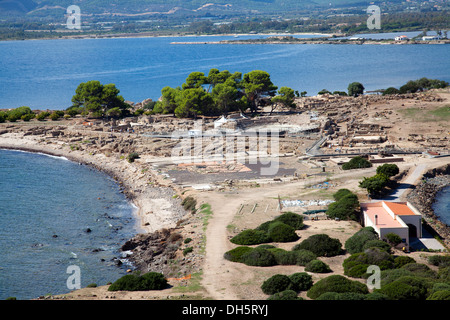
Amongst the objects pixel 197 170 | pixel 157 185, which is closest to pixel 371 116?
pixel 197 170

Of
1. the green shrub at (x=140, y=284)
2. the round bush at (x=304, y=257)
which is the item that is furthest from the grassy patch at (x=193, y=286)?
the round bush at (x=304, y=257)

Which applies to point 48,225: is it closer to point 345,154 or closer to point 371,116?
point 345,154

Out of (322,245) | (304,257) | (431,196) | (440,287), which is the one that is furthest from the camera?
(431,196)

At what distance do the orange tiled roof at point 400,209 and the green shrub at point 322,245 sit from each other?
251 inches

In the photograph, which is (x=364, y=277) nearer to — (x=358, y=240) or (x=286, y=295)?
(x=286, y=295)

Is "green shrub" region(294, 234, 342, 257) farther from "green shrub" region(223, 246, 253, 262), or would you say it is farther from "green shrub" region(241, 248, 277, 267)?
"green shrub" region(223, 246, 253, 262)

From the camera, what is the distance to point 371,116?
6856 cm

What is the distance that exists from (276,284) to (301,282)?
1.18 metres

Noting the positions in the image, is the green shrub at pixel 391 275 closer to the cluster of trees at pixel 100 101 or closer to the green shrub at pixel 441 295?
the green shrub at pixel 441 295

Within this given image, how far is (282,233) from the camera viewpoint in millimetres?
31891

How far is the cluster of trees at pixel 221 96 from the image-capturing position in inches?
2758

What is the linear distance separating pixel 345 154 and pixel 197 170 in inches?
551

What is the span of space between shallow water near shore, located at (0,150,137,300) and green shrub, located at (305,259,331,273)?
10.7m

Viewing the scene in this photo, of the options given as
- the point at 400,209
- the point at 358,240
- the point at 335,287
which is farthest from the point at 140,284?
the point at 400,209
